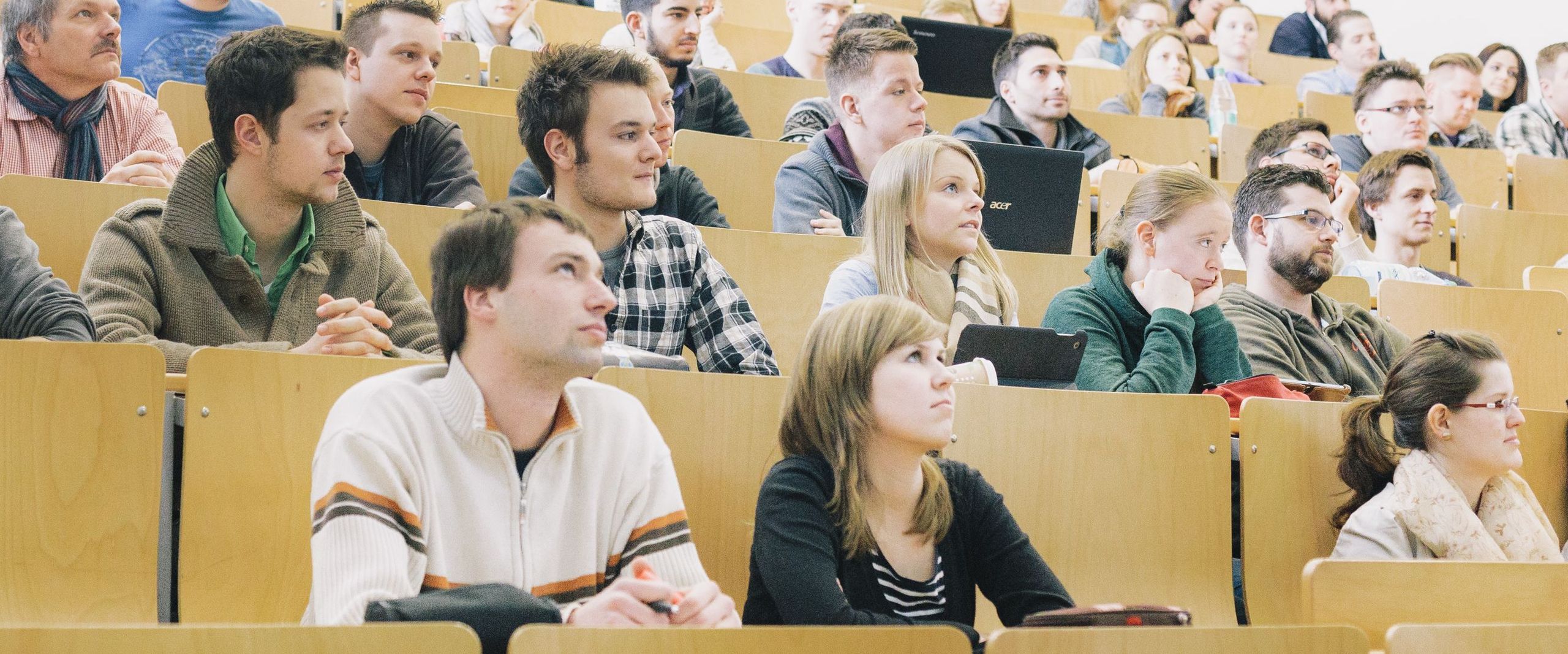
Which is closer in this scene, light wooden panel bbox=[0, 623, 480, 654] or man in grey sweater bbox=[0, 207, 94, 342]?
light wooden panel bbox=[0, 623, 480, 654]

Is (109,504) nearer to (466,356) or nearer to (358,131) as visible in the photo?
(466,356)

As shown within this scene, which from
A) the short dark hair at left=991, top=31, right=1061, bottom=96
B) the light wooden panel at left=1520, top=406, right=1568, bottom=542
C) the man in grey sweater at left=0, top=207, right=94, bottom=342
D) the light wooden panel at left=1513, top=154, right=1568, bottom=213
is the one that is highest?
the short dark hair at left=991, top=31, right=1061, bottom=96

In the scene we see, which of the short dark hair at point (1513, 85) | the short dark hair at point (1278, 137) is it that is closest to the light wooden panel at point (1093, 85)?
the short dark hair at point (1278, 137)

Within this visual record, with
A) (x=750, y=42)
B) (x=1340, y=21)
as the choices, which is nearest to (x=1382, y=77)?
(x=1340, y=21)

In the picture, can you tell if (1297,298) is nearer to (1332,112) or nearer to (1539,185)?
(1539,185)

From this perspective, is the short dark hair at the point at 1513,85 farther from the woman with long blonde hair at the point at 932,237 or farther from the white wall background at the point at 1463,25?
the woman with long blonde hair at the point at 932,237

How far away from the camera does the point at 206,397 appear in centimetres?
183

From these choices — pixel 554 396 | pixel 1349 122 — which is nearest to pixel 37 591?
pixel 554 396

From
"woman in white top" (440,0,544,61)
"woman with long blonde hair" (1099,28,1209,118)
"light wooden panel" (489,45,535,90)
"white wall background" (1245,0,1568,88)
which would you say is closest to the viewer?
"light wooden panel" (489,45,535,90)

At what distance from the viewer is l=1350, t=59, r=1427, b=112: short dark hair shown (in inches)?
190

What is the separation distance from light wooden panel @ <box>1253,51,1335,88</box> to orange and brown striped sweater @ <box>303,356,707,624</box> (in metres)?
5.91

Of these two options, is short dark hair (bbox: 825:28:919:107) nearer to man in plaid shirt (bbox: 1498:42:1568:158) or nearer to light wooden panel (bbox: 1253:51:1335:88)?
man in plaid shirt (bbox: 1498:42:1568:158)

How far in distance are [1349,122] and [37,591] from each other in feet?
16.4

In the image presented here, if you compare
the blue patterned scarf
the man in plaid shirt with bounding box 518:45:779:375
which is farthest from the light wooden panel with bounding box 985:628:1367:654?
the blue patterned scarf
